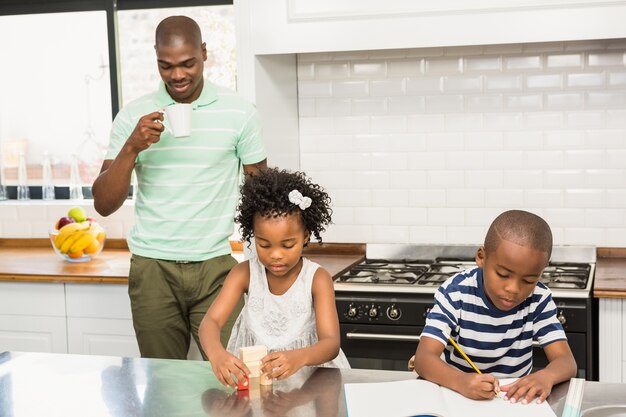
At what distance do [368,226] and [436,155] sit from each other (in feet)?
1.43

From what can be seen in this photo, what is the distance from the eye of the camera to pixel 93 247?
375 centimetres

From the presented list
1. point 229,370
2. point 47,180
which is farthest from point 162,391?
point 47,180

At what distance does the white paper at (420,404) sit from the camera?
5.22 feet

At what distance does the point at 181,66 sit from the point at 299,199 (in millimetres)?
788

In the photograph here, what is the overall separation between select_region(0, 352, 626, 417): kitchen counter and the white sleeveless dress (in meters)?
0.34

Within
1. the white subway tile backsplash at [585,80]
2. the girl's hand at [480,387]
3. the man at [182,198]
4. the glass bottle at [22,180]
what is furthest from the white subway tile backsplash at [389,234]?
the girl's hand at [480,387]

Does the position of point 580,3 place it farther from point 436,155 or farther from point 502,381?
point 502,381

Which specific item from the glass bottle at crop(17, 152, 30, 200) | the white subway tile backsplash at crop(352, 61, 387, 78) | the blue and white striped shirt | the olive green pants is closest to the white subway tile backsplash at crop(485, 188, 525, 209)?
the white subway tile backsplash at crop(352, 61, 387, 78)

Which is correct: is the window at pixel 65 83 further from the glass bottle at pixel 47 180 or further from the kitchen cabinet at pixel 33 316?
the kitchen cabinet at pixel 33 316

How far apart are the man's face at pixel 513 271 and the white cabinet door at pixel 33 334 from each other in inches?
84.8

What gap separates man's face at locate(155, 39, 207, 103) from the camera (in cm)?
268

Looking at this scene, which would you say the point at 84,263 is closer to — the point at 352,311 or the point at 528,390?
the point at 352,311

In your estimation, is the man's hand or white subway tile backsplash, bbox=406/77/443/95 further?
white subway tile backsplash, bbox=406/77/443/95

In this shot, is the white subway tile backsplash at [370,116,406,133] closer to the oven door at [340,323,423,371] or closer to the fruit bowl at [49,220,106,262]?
the oven door at [340,323,423,371]
